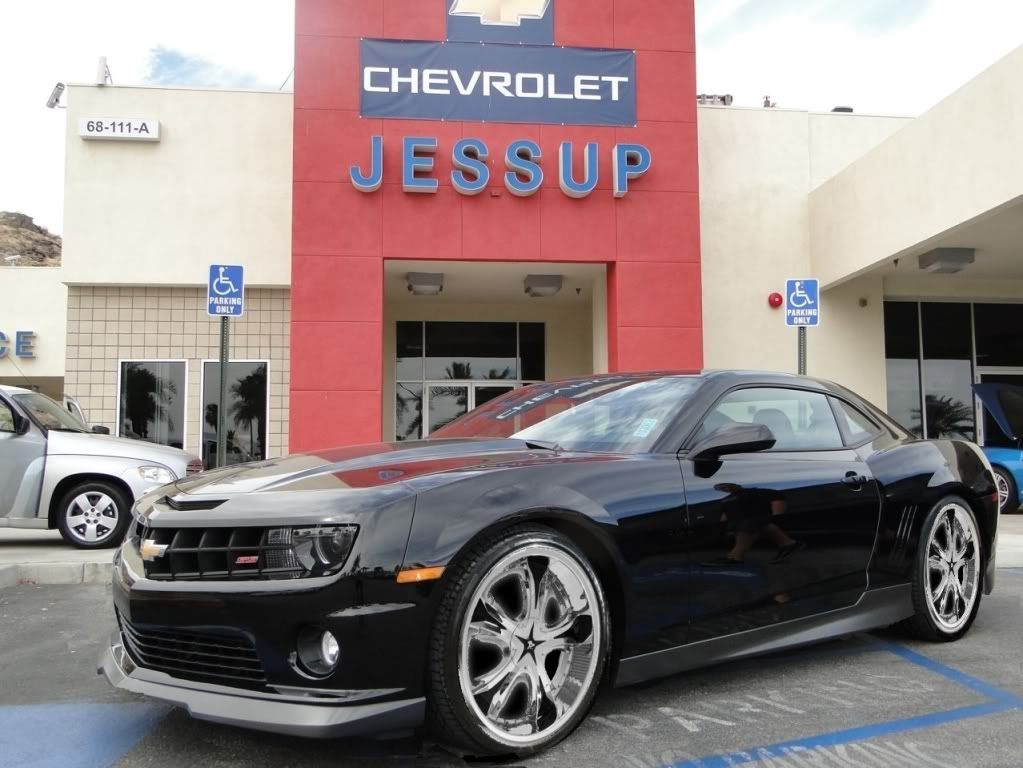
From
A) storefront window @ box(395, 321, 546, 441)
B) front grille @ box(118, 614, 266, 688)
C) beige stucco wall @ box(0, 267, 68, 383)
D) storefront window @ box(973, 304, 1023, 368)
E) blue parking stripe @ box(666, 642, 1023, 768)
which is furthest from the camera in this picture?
beige stucco wall @ box(0, 267, 68, 383)

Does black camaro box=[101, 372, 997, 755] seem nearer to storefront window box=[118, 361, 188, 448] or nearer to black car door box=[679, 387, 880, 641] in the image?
black car door box=[679, 387, 880, 641]

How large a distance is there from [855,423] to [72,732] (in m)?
3.65

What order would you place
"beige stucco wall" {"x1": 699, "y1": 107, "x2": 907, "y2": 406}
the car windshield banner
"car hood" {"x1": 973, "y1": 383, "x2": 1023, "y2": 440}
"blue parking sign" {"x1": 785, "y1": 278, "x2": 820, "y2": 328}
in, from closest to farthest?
"blue parking sign" {"x1": 785, "y1": 278, "x2": 820, "y2": 328}
"car hood" {"x1": 973, "y1": 383, "x2": 1023, "y2": 440}
the car windshield banner
"beige stucco wall" {"x1": 699, "y1": 107, "x2": 907, "y2": 406}

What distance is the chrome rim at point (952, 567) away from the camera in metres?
4.29

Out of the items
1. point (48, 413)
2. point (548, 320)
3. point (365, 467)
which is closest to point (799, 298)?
point (365, 467)

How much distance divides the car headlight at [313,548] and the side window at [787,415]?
1.75m

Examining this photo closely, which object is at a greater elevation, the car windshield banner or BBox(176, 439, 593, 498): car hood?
the car windshield banner

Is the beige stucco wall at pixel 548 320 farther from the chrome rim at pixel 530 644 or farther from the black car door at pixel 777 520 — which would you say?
the chrome rim at pixel 530 644

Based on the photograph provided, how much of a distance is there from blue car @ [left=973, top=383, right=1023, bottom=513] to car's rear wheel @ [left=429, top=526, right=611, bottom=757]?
7573 millimetres

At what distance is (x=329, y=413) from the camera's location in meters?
11.7

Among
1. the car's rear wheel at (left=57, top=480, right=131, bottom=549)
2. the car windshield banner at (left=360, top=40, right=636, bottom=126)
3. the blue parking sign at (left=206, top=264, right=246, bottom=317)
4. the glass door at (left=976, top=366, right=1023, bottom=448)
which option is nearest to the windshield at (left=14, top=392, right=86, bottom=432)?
the car's rear wheel at (left=57, top=480, right=131, bottom=549)

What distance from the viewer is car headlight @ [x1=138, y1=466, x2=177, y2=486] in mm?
7902

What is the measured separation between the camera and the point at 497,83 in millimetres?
12281

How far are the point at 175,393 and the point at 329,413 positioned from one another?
10.1 feet
